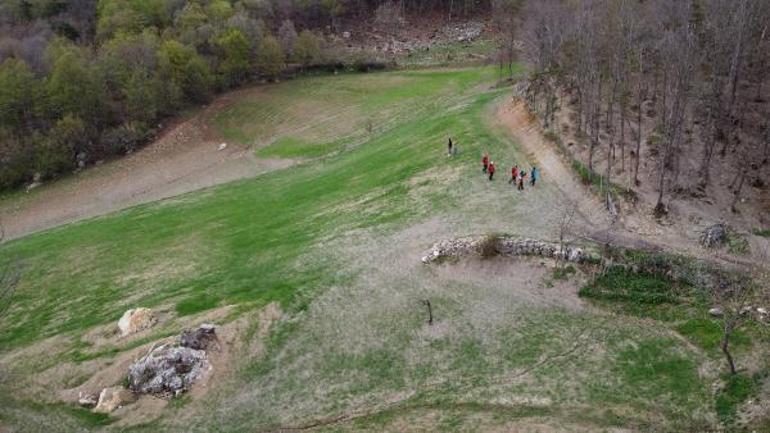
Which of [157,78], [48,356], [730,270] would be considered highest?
[157,78]

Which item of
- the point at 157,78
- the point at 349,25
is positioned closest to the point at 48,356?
the point at 157,78

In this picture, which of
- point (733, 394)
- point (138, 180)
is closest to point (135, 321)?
point (733, 394)

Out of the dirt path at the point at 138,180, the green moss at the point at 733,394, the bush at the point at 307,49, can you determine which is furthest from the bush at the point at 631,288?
the bush at the point at 307,49

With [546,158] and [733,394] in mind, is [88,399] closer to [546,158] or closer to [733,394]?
[733,394]

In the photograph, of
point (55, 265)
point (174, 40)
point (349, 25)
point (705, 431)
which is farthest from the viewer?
point (349, 25)

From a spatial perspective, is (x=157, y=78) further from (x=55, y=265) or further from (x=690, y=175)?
(x=690, y=175)

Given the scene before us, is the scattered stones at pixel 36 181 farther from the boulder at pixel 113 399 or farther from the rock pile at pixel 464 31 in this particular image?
the rock pile at pixel 464 31
